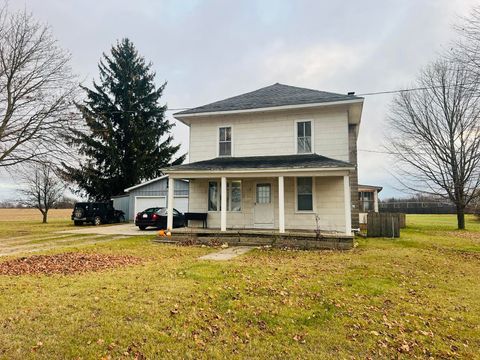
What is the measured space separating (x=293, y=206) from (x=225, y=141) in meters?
4.82

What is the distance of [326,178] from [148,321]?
35.0ft

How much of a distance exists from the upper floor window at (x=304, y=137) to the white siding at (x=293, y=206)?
1611 mm

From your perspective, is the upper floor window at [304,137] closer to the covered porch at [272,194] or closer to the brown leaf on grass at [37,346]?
the covered porch at [272,194]

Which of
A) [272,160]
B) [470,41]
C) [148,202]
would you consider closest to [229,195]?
[272,160]

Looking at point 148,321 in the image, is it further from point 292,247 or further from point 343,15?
point 343,15

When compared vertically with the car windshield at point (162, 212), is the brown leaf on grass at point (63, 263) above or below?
below

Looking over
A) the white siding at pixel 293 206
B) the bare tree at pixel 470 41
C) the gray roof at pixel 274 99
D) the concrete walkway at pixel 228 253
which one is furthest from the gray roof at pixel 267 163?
the bare tree at pixel 470 41

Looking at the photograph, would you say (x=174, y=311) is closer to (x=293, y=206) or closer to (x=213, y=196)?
(x=293, y=206)

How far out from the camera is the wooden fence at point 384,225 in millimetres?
14586

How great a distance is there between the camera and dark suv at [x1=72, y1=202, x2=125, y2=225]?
23.1 m

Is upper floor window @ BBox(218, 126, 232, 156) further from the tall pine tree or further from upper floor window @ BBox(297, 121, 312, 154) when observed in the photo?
the tall pine tree

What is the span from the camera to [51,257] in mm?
8805

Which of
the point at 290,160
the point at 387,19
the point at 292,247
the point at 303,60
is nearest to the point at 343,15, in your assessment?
the point at 387,19

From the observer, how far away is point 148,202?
24.8 m
